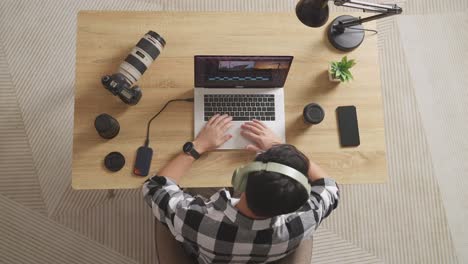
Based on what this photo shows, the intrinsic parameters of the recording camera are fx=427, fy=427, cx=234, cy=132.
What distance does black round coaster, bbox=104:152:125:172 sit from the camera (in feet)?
4.89

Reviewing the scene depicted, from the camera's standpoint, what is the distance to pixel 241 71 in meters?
1.50

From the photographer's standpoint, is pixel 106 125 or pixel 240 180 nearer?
pixel 240 180

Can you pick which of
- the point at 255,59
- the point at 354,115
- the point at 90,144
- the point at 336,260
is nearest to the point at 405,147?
the point at 336,260

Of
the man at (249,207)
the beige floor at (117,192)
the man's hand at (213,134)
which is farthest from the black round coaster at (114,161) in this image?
the beige floor at (117,192)

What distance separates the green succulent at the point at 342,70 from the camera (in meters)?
1.56

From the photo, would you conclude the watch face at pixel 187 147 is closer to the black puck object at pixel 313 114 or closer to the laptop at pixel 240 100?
the laptop at pixel 240 100

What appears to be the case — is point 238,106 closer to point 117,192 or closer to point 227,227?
point 227,227

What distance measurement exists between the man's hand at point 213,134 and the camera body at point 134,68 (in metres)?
0.27

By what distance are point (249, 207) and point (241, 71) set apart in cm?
54

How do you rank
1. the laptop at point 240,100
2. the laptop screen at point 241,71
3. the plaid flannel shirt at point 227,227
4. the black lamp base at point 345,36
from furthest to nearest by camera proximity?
the black lamp base at point 345,36
the laptop at point 240,100
the laptop screen at point 241,71
the plaid flannel shirt at point 227,227

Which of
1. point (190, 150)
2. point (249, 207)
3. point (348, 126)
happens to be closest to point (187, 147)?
point (190, 150)

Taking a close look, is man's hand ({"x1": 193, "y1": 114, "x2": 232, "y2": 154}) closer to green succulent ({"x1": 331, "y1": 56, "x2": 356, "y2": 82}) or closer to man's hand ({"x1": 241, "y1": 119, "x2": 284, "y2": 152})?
man's hand ({"x1": 241, "y1": 119, "x2": 284, "y2": 152})

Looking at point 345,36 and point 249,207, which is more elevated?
point 345,36

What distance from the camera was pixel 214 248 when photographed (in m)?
1.25
